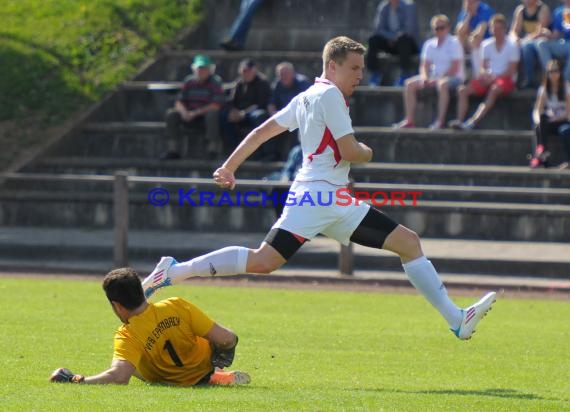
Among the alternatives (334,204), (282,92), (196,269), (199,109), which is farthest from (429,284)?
(199,109)

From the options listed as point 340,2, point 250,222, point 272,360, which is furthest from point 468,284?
point 340,2

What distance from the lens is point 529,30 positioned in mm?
21250

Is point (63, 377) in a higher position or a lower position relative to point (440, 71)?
lower

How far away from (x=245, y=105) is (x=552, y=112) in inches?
183

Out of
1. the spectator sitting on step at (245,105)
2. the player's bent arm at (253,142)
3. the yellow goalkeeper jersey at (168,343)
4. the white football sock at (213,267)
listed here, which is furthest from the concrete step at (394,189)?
the yellow goalkeeper jersey at (168,343)

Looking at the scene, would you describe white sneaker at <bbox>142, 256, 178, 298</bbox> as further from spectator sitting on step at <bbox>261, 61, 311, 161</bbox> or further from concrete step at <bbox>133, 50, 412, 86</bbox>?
concrete step at <bbox>133, 50, 412, 86</bbox>

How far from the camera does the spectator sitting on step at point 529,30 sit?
68.7 feet

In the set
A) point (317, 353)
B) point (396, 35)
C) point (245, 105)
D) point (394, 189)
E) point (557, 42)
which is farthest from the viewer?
point (396, 35)

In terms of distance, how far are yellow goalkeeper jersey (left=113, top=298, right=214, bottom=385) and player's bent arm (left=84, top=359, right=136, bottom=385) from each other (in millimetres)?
42

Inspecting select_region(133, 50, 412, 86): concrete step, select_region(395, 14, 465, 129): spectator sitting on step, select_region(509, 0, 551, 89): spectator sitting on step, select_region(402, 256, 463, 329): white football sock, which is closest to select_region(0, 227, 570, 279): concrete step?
select_region(395, 14, 465, 129): spectator sitting on step

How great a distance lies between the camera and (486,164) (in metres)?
20.9

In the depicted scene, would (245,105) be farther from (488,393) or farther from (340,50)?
(488,393)

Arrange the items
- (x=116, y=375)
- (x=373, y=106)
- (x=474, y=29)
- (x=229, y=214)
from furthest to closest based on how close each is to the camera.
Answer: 1. (x=373, y=106)
2. (x=474, y=29)
3. (x=229, y=214)
4. (x=116, y=375)

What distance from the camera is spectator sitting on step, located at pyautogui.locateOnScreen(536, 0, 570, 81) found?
68.1 feet
